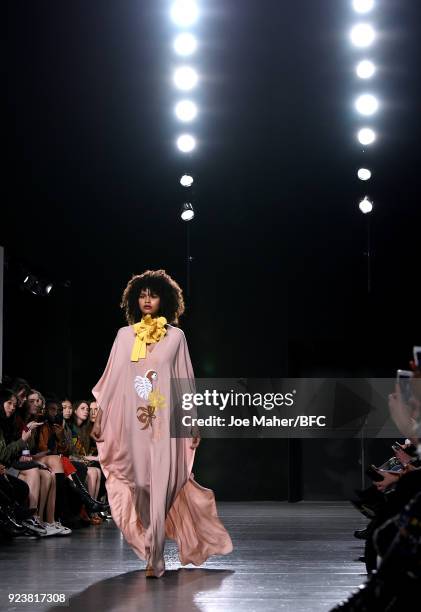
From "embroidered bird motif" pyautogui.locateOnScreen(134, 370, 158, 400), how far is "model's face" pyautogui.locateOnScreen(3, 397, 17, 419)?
1.72 meters

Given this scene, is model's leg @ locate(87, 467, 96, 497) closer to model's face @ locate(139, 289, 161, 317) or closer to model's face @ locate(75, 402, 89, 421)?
model's face @ locate(75, 402, 89, 421)

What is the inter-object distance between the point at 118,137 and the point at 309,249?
355 centimetres

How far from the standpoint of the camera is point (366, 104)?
6941mm

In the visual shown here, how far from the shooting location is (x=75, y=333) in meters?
10.3

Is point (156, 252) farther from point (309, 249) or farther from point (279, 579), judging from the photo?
point (279, 579)

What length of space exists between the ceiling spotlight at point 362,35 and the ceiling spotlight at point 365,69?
31 cm

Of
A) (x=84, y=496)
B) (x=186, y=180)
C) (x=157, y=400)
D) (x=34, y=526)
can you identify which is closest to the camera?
(x=157, y=400)

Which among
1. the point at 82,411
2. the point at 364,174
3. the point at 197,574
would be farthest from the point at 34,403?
the point at 364,174

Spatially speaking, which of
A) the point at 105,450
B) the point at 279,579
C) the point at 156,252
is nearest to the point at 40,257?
the point at 156,252

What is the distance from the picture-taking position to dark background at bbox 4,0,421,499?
542cm

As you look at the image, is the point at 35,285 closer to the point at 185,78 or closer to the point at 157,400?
the point at 185,78

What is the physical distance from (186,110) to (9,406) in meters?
2.31

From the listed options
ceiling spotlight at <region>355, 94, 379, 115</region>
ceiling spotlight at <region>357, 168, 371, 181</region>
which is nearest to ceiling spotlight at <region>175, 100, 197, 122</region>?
ceiling spotlight at <region>355, 94, 379, 115</region>

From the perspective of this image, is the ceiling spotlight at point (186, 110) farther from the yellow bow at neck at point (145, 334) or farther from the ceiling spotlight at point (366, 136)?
the yellow bow at neck at point (145, 334)
